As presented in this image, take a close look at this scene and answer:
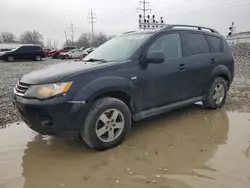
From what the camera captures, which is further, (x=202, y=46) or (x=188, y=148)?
(x=202, y=46)

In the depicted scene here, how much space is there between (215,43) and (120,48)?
2.23 meters

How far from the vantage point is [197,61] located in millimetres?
4930


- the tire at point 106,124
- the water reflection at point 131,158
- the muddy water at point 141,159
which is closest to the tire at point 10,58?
the muddy water at point 141,159

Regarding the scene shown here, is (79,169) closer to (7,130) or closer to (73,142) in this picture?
(73,142)

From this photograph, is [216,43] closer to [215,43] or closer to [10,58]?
[215,43]

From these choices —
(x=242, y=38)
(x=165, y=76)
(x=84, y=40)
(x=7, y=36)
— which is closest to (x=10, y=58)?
(x=165, y=76)

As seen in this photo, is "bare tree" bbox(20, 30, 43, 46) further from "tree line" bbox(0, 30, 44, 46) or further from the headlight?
the headlight

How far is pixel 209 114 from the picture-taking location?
532cm

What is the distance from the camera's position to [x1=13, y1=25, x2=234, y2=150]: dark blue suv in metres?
3.36

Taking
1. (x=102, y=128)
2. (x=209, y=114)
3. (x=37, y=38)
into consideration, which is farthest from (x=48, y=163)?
(x=37, y=38)

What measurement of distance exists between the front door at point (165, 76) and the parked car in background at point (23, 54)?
78.4 feet

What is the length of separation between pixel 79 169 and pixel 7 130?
2009 millimetres

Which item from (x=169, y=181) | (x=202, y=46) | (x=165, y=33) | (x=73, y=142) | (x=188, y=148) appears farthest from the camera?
(x=202, y=46)

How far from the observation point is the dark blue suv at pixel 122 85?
132 inches
